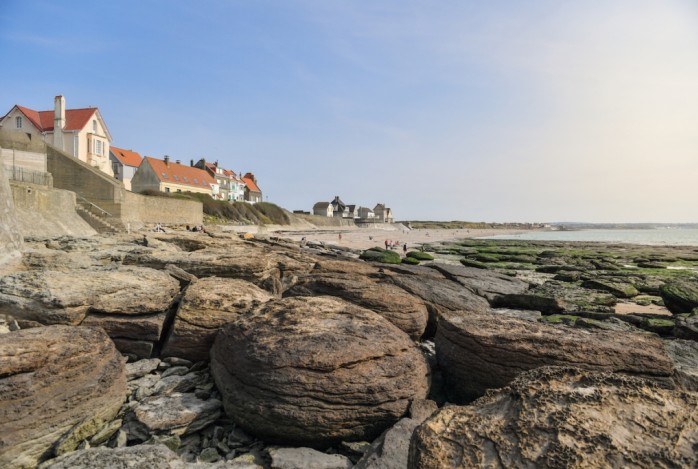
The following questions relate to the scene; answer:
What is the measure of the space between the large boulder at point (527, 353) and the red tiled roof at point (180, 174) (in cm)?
6900

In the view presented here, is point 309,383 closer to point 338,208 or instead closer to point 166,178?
point 166,178

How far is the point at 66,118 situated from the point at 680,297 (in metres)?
62.6

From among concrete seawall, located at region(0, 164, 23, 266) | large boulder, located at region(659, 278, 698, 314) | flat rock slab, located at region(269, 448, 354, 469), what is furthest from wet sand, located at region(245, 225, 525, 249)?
flat rock slab, located at region(269, 448, 354, 469)

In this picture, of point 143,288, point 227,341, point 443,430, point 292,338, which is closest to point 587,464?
point 443,430

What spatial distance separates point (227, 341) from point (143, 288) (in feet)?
7.95

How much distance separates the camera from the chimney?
4831 cm

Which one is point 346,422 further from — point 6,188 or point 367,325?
point 6,188

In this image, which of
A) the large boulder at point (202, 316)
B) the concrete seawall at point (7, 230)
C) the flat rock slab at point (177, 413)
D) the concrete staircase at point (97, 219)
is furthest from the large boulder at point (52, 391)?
the concrete staircase at point (97, 219)

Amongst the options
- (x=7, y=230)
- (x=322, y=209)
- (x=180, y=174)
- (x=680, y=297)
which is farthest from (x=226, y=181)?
(x=680, y=297)

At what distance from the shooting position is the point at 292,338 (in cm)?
501

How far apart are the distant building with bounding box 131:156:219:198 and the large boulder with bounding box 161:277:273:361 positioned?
6496 centimetres

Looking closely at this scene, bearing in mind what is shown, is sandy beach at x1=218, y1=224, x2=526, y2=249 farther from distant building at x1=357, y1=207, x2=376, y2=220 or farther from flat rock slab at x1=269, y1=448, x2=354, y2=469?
flat rock slab at x1=269, y1=448, x2=354, y2=469

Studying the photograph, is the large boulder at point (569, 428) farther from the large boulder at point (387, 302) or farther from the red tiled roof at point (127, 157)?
the red tiled roof at point (127, 157)

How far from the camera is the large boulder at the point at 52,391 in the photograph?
13.3ft
